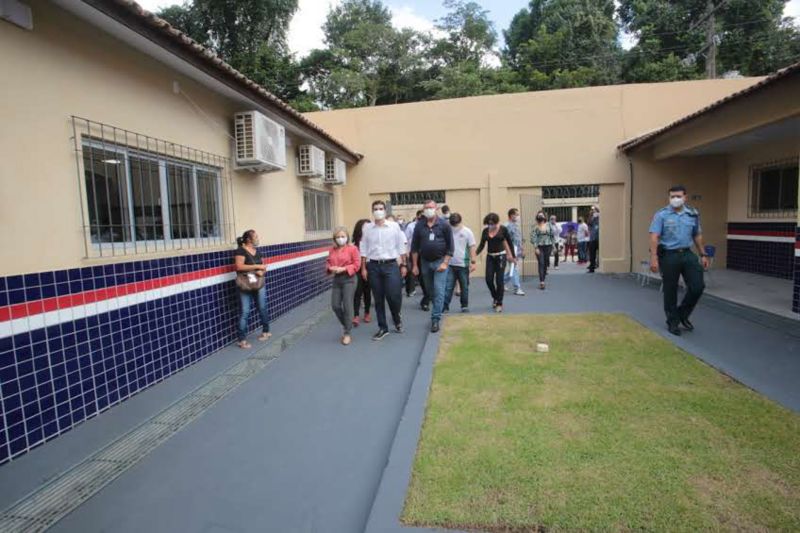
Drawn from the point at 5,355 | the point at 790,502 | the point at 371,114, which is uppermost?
the point at 371,114

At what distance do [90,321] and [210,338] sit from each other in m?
1.84

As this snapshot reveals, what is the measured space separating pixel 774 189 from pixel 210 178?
418 inches

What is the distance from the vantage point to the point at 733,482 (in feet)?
8.59

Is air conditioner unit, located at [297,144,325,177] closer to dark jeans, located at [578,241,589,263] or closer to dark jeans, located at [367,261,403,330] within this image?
dark jeans, located at [367,261,403,330]

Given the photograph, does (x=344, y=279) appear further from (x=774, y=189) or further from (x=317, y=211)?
(x=774, y=189)

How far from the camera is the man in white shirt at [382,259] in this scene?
607cm

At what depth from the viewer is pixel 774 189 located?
9.60 meters

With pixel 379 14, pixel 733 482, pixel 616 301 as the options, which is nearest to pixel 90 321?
pixel 733 482

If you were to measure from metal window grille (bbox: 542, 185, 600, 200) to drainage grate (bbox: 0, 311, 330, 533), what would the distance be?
30.5ft

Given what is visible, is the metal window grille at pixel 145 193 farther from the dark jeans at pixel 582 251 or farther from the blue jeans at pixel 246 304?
the dark jeans at pixel 582 251

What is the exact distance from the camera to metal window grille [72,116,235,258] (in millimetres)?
3949

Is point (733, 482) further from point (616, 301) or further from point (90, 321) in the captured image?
point (616, 301)

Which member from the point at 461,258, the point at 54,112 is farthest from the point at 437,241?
the point at 54,112

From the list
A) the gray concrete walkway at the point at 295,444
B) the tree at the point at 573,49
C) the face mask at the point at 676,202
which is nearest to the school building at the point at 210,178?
the gray concrete walkway at the point at 295,444
